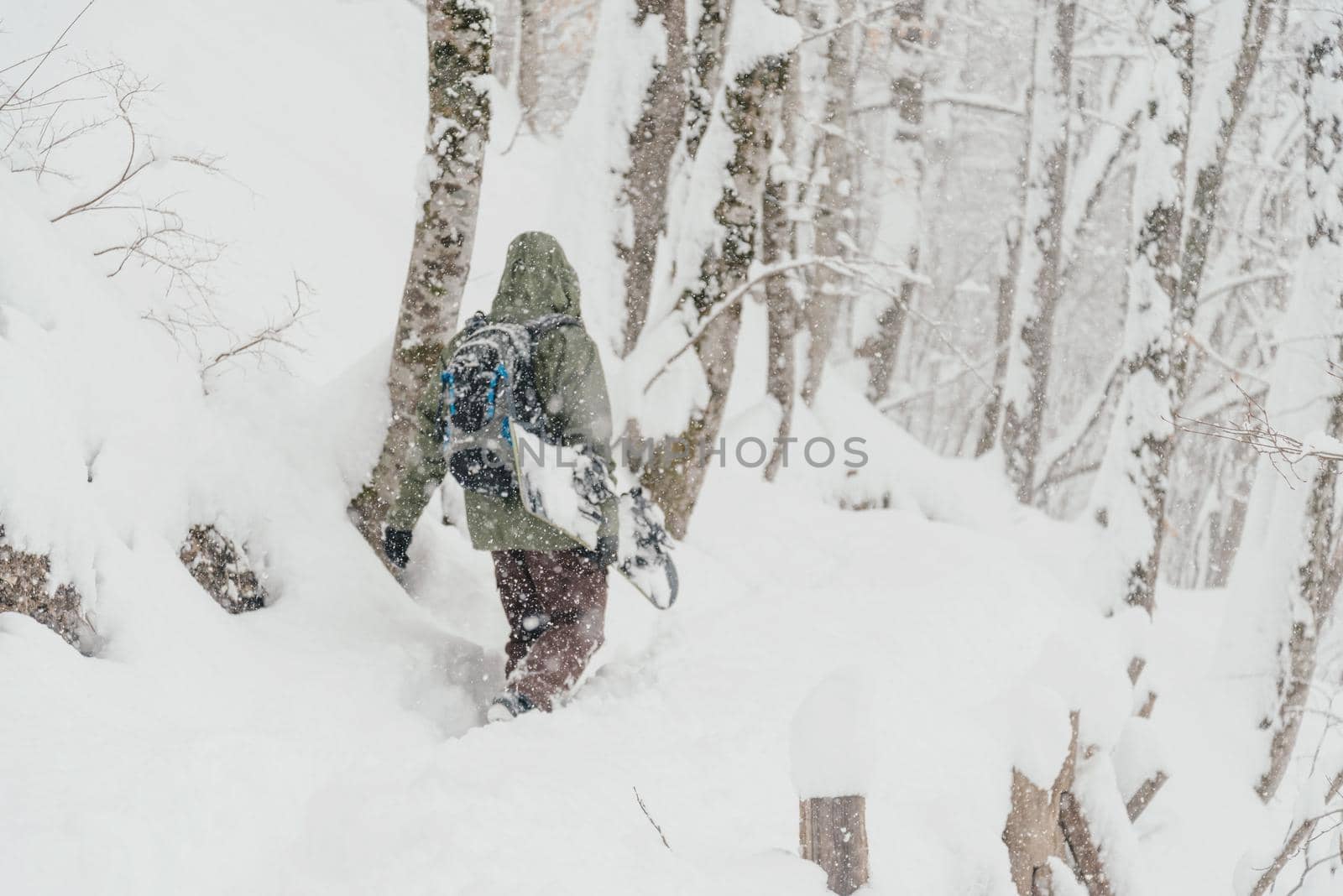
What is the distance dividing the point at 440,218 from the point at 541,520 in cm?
151

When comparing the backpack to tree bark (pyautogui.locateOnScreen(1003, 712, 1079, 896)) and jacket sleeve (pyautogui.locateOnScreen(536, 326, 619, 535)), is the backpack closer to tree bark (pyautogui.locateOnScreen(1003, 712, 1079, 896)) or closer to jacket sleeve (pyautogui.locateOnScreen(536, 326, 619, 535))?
jacket sleeve (pyautogui.locateOnScreen(536, 326, 619, 535))

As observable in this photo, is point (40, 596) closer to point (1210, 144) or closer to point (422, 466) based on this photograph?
point (422, 466)

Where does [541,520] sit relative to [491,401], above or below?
below

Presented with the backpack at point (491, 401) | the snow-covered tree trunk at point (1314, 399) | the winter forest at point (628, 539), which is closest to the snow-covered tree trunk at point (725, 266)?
the winter forest at point (628, 539)

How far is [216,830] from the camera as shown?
2033 millimetres

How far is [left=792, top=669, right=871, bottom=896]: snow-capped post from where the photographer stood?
71.7 inches

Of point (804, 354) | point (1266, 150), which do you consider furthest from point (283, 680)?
point (1266, 150)

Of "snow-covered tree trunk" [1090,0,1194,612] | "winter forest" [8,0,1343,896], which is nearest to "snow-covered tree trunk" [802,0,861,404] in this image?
"winter forest" [8,0,1343,896]

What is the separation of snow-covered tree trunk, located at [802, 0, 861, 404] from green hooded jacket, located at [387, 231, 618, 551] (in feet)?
20.2

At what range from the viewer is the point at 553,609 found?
3.74 metres

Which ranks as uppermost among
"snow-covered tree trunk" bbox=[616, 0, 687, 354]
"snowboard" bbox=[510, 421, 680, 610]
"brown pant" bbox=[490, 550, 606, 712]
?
"snow-covered tree trunk" bbox=[616, 0, 687, 354]

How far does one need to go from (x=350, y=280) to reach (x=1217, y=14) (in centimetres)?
860

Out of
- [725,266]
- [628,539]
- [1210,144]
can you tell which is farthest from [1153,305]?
[628,539]

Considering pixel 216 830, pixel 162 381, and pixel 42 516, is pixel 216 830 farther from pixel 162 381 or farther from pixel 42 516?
pixel 162 381
